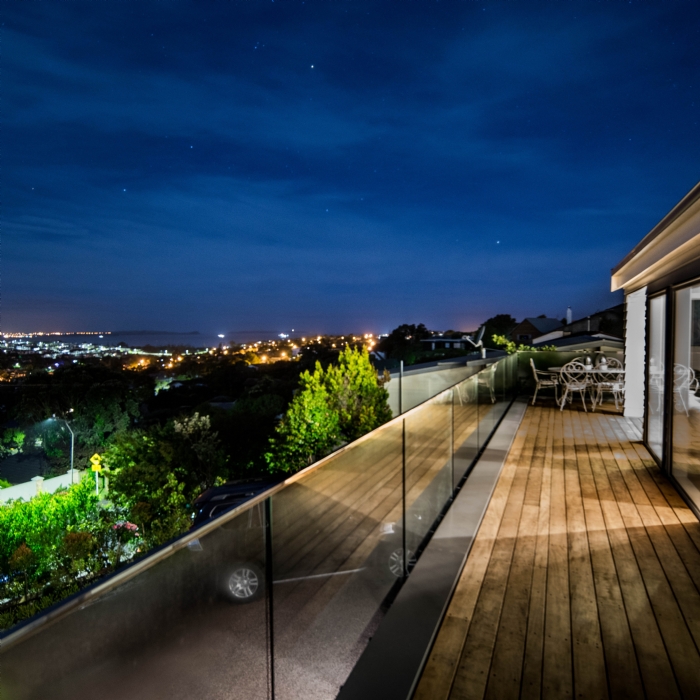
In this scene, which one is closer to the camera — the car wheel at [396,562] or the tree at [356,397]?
the car wheel at [396,562]

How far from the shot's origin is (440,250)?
63781 mm

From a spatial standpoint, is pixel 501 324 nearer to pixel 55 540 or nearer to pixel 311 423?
Answer: pixel 55 540

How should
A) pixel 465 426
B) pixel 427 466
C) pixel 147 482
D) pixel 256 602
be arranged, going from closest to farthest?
pixel 256 602 < pixel 427 466 < pixel 465 426 < pixel 147 482

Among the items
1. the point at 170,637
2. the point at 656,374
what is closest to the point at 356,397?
the point at 656,374

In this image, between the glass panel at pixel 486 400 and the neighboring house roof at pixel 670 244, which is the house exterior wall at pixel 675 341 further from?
the glass panel at pixel 486 400

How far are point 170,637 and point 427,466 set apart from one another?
268cm

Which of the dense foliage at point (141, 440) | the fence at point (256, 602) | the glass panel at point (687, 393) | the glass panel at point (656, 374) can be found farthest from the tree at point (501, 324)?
the fence at point (256, 602)

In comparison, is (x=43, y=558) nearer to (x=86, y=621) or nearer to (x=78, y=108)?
(x=78, y=108)

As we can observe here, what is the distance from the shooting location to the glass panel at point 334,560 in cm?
159

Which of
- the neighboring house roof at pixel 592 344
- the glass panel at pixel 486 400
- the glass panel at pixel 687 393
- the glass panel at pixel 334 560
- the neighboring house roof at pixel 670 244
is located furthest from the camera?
the neighboring house roof at pixel 592 344

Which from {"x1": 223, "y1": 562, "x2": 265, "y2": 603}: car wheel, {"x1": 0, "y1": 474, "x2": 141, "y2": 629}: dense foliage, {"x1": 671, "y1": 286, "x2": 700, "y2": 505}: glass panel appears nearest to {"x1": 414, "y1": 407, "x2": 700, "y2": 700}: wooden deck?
{"x1": 671, "y1": 286, "x2": 700, "y2": 505}: glass panel

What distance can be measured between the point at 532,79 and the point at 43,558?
1606 inches

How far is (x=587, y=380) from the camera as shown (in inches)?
336

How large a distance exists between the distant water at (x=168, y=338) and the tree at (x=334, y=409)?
44.1 metres
